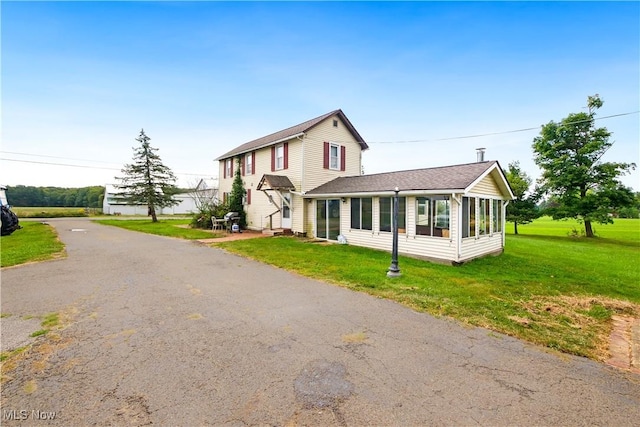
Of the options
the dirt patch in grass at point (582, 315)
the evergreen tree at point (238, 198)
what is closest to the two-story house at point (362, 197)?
the evergreen tree at point (238, 198)

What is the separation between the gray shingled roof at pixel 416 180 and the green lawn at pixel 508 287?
273 cm

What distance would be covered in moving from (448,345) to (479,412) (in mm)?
1372

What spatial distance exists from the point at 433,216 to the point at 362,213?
3318mm

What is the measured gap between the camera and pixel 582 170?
21094 millimetres

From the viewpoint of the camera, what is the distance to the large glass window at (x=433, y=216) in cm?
1002

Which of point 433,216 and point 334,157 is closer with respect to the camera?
point 433,216

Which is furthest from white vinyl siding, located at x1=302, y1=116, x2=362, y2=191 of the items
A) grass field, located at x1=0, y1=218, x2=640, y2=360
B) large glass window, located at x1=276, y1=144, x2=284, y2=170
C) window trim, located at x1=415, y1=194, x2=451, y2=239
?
window trim, located at x1=415, y1=194, x2=451, y2=239

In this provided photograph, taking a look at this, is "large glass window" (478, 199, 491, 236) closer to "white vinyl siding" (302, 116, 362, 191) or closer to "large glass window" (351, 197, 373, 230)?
"large glass window" (351, 197, 373, 230)

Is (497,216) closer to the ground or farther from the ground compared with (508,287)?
farther from the ground

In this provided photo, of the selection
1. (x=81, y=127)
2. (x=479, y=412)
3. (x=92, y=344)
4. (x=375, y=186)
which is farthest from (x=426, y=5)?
(x=81, y=127)

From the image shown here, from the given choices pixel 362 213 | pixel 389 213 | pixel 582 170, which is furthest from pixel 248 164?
pixel 582 170

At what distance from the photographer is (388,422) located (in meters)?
2.35

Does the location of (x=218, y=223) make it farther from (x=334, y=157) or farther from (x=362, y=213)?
(x=362, y=213)

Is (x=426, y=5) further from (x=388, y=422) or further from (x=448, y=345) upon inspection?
(x=388, y=422)
